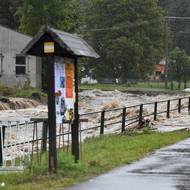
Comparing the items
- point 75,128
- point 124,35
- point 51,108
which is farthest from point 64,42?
point 124,35

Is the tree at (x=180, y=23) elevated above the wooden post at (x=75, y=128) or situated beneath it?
elevated above

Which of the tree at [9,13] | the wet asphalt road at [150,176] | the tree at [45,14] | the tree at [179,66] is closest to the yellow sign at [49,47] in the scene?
the wet asphalt road at [150,176]

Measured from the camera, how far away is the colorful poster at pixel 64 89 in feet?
38.7

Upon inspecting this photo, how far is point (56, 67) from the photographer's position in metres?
11.8

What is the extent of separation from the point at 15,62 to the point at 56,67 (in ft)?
158

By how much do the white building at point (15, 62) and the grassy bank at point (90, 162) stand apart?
1554 inches

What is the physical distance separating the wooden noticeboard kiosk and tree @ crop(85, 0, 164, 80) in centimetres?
8493

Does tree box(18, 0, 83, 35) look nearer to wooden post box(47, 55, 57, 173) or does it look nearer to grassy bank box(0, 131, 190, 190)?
grassy bank box(0, 131, 190, 190)

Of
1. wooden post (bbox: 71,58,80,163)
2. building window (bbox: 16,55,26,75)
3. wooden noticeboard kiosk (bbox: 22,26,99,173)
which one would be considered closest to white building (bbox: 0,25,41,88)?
building window (bbox: 16,55,26,75)

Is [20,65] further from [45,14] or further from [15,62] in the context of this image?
[45,14]

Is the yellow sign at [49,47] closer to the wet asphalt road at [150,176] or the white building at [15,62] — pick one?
the wet asphalt road at [150,176]

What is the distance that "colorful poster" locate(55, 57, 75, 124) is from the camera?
11.8 m

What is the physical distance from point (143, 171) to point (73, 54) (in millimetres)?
2758

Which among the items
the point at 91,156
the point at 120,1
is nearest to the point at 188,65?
the point at 120,1
